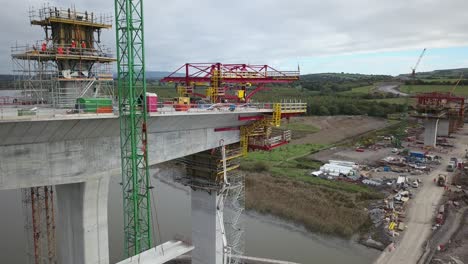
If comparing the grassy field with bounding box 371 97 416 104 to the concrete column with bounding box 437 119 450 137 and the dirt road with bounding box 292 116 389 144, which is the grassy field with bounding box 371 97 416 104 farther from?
the concrete column with bounding box 437 119 450 137

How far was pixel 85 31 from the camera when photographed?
Answer: 21328mm

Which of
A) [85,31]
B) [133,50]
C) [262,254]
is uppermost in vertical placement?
[85,31]

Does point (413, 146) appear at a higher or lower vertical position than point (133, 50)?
lower

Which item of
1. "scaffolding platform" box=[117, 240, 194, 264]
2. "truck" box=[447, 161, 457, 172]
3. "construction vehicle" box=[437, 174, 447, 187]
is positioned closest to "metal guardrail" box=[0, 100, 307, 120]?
"scaffolding platform" box=[117, 240, 194, 264]

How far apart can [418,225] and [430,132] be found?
38009 mm

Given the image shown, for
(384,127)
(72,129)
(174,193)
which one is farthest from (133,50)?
(384,127)

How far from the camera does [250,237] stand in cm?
3397

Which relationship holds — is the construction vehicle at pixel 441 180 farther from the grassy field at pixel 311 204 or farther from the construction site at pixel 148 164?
the grassy field at pixel 311 204

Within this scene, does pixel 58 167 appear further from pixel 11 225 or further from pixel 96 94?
pixel 11 225

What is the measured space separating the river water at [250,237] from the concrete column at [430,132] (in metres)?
41.8

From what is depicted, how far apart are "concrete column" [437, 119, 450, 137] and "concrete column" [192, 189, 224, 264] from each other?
66.9 meters

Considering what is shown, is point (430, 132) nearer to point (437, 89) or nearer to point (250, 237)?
point (250, 237)

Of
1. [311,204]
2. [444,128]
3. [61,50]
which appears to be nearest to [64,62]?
[61,50]

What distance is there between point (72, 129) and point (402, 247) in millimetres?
27225
